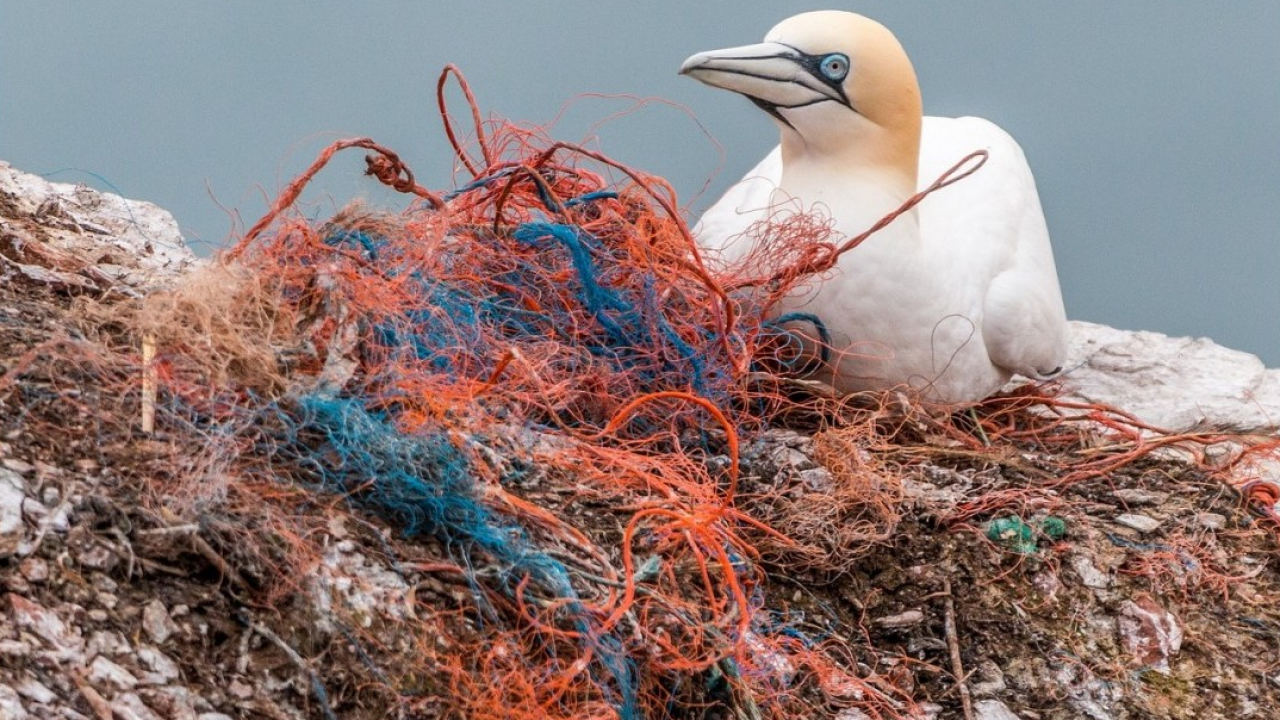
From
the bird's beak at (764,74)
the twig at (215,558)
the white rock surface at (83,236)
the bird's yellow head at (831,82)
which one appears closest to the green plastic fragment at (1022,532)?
the bird's yellow head at (831,82)

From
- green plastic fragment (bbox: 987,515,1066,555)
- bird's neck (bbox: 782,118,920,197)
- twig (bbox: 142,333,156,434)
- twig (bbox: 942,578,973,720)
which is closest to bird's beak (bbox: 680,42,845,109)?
bird's neck (bbox: 782,118,920,197)

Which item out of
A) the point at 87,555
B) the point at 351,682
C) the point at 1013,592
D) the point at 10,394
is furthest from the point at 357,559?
the point at 1013,592

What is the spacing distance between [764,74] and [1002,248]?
48.2 inches

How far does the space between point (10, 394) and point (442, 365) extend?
1.30 metres

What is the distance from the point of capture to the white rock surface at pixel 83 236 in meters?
5.25

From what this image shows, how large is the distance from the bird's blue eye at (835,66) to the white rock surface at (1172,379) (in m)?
2.00

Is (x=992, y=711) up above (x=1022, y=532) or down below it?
below

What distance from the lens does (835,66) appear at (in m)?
6.01

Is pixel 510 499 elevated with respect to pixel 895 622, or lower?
elevated

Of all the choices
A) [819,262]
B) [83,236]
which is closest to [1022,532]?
[819,262]

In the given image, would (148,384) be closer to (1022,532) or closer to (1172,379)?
(1022,532)

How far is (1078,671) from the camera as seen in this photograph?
5.09m

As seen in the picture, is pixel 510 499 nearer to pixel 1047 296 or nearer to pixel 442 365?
pixel 442 365

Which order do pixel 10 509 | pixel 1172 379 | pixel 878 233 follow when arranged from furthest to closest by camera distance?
1. pixel 1172 379
2. pixel 878 233
3. pixel 10 509
